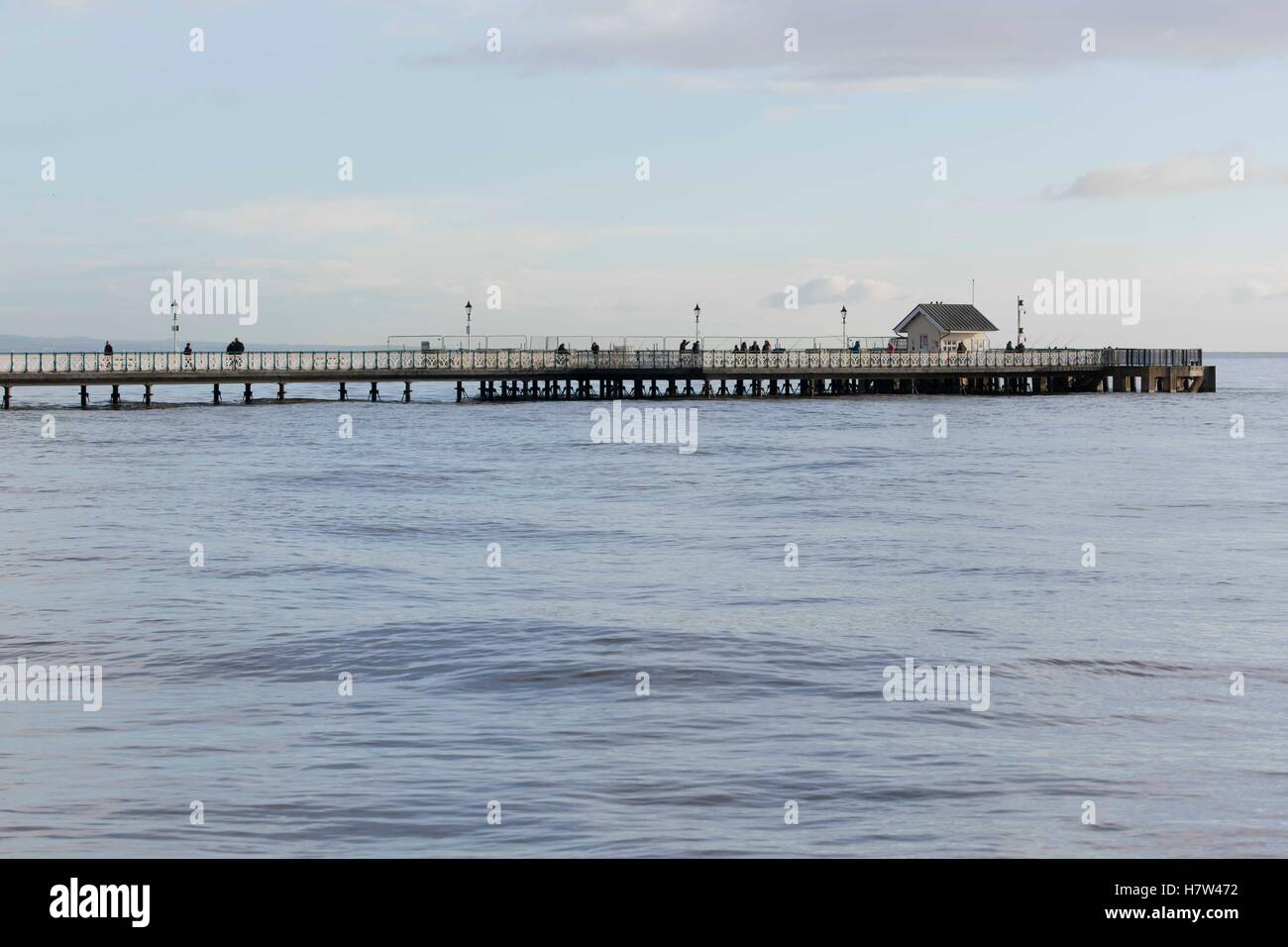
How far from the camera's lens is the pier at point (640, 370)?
231 feet

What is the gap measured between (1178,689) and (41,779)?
971 centimetres

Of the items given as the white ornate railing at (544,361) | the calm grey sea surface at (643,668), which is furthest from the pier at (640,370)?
the calm grey sea surface at (643,668)

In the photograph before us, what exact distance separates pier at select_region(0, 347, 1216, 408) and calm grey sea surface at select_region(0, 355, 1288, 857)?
3703 cm

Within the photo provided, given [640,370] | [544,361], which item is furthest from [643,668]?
[544,361]

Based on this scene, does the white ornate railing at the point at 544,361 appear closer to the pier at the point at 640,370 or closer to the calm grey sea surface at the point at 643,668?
the pier at the point at 640,370

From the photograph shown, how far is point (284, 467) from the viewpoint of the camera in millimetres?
42062

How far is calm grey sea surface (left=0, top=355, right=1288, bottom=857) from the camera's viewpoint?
9766 mm

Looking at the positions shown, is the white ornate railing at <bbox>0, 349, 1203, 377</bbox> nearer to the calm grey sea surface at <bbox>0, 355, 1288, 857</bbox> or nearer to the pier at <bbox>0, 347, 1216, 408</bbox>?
the pier at <bbox>0, 347, 1216, 408</bbox>

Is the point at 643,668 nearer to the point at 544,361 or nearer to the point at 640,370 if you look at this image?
the point at 640,370

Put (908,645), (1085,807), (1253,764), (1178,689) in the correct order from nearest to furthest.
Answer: (1085,807) → (1253,764) → (1178,689) → (908,645)

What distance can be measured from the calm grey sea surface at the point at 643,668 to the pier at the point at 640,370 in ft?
121

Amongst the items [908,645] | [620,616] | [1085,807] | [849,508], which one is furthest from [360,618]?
[849,508]
